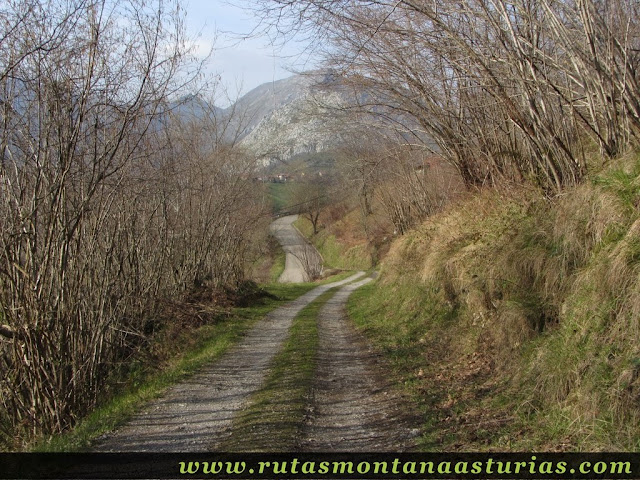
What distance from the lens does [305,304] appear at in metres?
21.4

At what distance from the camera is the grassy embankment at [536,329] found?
Answer: 498cm

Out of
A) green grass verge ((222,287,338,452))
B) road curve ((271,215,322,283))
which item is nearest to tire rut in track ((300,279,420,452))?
green grass verge ((222,287,338,452))

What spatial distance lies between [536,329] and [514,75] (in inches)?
137

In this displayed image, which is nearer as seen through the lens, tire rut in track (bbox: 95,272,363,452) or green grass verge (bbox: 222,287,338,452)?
green grass verge (bbox: 222,287,338,452)

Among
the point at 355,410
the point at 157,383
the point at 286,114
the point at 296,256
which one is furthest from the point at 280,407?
the point at 296,256

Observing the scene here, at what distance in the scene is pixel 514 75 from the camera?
7.82m

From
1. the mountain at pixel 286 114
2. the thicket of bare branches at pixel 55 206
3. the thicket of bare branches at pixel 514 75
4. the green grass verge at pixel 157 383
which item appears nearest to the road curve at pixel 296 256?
the mountain at pixel 286 114

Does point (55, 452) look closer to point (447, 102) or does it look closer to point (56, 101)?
point (56, 101)

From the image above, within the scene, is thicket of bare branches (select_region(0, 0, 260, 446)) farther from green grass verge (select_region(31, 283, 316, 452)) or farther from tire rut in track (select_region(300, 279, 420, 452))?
tire rut in track (select_region(300, 279, 420, 452))

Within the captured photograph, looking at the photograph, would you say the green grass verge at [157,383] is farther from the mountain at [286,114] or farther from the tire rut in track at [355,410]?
the mountain at [286,114]

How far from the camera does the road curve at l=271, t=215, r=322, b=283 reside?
53.8m

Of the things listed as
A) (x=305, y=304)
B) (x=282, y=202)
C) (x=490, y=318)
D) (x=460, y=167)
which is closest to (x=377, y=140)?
(x=460, y=167)

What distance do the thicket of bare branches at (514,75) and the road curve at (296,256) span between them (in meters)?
40.6

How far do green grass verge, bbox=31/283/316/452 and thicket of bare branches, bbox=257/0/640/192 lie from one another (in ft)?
19.5
